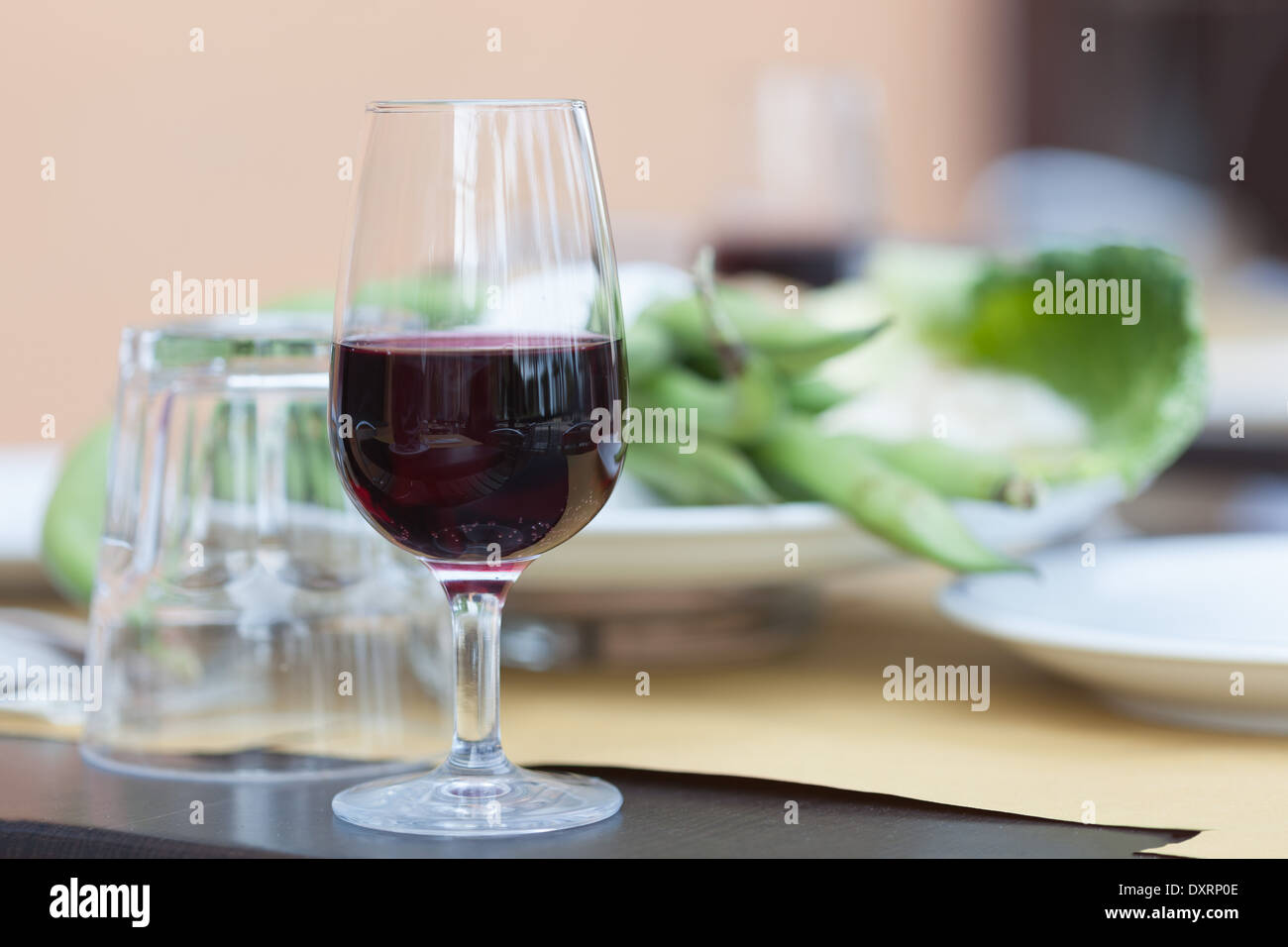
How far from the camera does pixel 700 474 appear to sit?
92cm

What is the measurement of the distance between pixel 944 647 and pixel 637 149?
3.34m

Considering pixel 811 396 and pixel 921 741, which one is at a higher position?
pixel 811 396

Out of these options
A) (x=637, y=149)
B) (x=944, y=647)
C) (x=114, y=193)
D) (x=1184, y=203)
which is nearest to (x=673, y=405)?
(x=944, y=647)

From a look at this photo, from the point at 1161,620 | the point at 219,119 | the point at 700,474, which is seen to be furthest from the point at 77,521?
the point at 219,119

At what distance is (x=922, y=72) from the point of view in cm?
522

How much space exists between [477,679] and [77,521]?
1.30 ft

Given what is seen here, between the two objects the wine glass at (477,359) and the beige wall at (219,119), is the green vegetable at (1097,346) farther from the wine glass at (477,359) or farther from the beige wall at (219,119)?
the beige wall at (219,119)

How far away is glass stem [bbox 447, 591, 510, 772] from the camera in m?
0.65

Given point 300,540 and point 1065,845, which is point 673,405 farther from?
point 1065,845

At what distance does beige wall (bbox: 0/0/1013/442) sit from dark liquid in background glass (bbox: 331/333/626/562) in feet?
8.39

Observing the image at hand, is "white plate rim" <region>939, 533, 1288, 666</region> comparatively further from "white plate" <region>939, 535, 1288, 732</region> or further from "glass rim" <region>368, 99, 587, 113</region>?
"glass rim" <region>368, 99, 587, 113</region>

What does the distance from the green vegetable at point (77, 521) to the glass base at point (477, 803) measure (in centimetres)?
32

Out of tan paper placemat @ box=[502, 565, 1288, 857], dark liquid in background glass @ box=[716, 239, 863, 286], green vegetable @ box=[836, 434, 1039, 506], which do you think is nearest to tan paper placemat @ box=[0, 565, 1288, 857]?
tan paper placemat @ box=[502, 565, 1288, 857]

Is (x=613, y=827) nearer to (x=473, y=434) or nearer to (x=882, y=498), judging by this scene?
(x=473, y=434)
